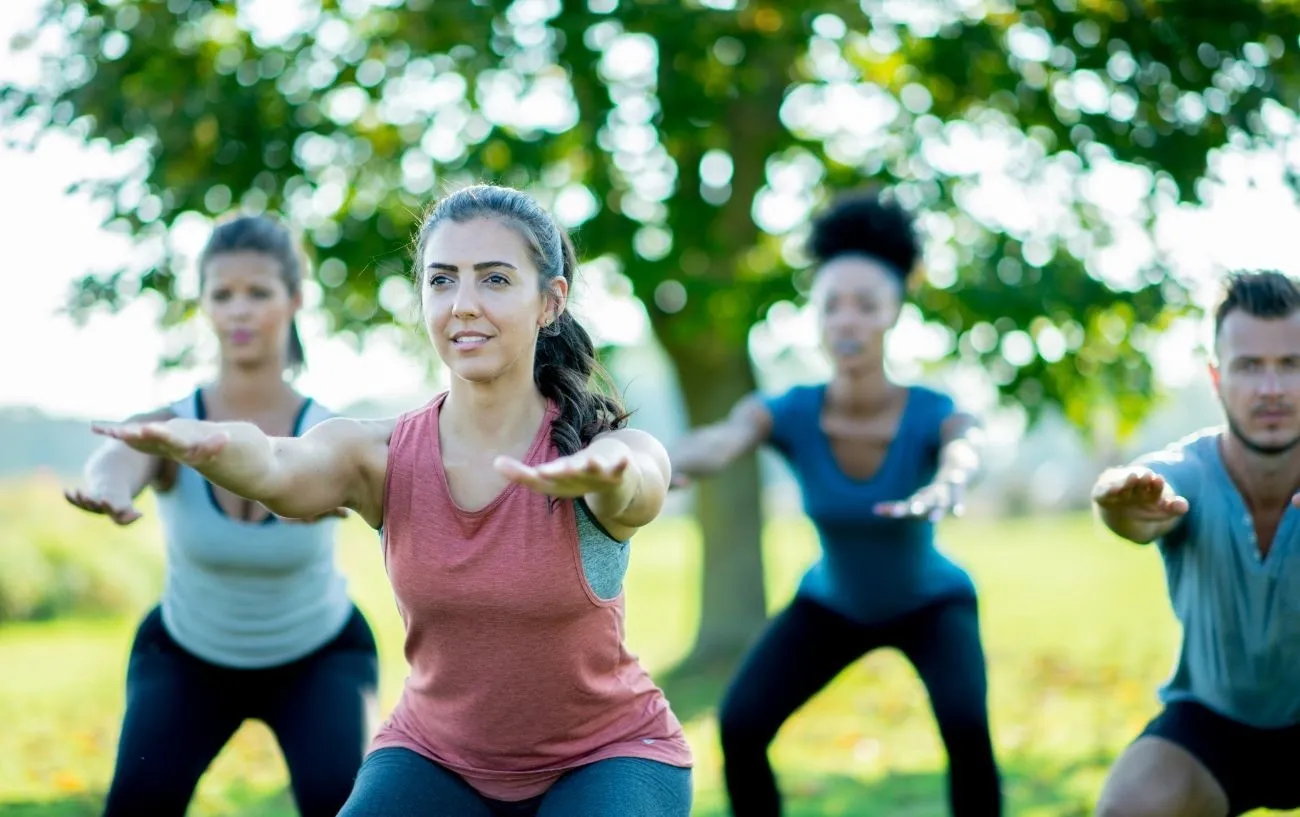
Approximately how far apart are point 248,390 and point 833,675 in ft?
7.64

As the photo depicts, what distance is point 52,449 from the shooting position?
52.7 ft

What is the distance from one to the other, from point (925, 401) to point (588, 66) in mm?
3871

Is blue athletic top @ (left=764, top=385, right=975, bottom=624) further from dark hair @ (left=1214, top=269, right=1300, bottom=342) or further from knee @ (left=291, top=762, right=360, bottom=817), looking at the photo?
knee @ (left=291, top=762, right=360, bottom=817)

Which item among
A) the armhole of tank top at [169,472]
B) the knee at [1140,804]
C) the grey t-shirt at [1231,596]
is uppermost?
the armhole of tank top at [169,472]

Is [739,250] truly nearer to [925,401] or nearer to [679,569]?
[925,401]

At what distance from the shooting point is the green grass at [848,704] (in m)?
7.63

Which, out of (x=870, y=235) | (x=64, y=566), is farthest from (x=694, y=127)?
(x=64, y=566)

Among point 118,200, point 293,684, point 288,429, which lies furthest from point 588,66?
point 293,684

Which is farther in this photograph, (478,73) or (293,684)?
(478,73)

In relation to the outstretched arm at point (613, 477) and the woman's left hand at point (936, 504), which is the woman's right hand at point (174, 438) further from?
the woman's left hand at point (936, 504)

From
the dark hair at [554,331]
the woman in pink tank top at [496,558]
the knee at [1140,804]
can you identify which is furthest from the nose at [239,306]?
the knee at [1140,804]

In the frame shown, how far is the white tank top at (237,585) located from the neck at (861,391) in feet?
6.80

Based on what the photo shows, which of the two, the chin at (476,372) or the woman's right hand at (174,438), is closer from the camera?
the woman's right hand at (174,438)

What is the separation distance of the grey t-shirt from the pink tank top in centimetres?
174
